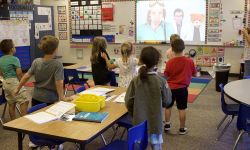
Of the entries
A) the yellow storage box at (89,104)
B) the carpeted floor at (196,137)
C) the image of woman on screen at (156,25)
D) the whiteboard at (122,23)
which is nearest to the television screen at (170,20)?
the image of woman on screen at (156,25)

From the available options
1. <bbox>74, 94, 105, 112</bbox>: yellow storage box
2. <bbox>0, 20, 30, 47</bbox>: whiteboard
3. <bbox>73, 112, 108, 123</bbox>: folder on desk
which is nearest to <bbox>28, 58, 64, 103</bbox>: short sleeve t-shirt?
<bbox>74, 94, 105, 112</bbox>: yellow storage box

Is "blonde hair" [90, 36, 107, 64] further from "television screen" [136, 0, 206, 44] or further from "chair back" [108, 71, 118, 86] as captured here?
"television screen" [136, 0, 206, 44]

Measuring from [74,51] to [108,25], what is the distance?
1.52 metres

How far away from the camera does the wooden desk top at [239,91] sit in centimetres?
270

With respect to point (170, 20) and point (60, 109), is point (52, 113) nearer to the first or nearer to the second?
point (60, 109)

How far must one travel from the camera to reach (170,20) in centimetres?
756

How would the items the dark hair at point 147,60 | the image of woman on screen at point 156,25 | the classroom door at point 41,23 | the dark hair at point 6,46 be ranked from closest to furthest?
the dark hair at point 147,60
the dark hair at point 6,46
the image of woman on screen at point 156,25
the classroom door at point 41,23

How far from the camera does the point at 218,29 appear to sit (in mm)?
7125

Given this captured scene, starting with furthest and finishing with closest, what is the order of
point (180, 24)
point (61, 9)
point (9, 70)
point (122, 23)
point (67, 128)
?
1. point (61, 9)
2. point (122, 23)
3. point (180, 24)
4. point (9, 70)
5. point (67, 128)

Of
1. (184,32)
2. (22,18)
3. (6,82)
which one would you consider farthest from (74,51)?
(6,82)

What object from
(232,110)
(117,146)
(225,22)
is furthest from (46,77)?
(225,22)

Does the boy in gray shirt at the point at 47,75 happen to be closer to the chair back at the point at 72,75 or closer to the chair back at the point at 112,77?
the chair back at the point at 112,77

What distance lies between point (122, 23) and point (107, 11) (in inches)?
22.3

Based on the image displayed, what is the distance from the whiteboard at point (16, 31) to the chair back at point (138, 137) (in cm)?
604
